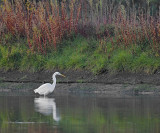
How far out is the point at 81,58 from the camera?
18328 millimetres

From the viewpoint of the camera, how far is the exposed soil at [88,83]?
1605 cm

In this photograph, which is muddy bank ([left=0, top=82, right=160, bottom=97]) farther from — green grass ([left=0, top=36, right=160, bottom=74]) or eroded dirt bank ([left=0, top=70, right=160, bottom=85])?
green grass ([left=0, top=36, right=160, bottom=74])

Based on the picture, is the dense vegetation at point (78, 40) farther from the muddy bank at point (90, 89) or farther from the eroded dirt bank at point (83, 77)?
the muddy bank at point (90, 89)

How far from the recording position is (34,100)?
14602mm

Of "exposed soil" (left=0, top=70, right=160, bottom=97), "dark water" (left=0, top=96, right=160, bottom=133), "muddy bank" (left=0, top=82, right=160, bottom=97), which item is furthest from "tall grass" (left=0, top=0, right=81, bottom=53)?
"dark water" (left=0, top=96, right=160, bottom=133)

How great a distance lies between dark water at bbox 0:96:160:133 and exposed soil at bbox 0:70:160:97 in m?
1.46

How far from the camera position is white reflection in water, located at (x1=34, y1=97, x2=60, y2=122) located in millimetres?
Result: 11932

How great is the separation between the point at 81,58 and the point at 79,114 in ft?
22.2

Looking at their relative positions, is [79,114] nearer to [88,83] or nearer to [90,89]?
[90,89]

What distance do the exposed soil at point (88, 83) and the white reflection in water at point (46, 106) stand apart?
4.60 ft

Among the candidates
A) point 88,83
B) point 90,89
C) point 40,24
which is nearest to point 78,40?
point 40,24

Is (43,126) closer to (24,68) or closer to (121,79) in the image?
(121,79)

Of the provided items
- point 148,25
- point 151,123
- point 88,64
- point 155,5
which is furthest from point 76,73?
point 155,5

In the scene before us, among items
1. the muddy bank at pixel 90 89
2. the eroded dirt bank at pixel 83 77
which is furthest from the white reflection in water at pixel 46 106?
the eroded dirt bank at pixel 83 77
